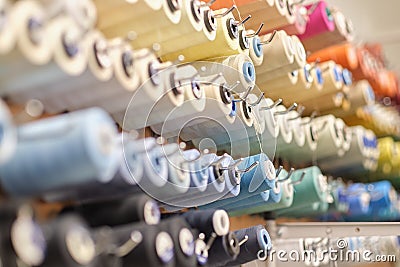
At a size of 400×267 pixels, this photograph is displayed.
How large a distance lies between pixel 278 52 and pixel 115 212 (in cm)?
39

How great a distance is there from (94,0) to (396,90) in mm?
1085

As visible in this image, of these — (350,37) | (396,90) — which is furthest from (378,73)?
(350,37)

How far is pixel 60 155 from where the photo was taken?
14.9 inches

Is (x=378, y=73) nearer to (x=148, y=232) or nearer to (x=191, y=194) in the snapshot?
(x=191, y=194)

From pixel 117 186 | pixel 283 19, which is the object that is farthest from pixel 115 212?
pixel 283 19

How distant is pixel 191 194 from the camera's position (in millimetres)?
583

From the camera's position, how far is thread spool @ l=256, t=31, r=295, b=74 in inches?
31.0

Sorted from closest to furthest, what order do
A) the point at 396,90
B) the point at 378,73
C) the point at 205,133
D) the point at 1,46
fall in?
the point at 1,46
the point at 205,133
the point at 378,73
the point at 396,90

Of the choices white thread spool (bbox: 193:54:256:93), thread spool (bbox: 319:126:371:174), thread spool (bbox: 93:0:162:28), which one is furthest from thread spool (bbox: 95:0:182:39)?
thread spool (bbox: 319:126:371:174)

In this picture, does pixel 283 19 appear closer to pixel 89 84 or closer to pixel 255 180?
pixel 255 180

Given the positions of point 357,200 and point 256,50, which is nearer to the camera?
point 256,50

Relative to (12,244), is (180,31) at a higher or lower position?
higher

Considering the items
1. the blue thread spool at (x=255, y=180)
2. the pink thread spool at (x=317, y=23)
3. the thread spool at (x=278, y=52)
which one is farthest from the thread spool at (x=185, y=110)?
the pink thread spool at (x=317, y=23)

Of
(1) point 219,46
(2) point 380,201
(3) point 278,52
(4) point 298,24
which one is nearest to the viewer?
(1) point 219,46
